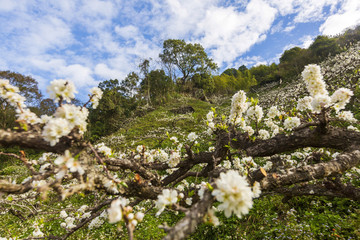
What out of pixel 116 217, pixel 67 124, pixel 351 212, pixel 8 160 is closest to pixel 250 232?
pixel 351 212

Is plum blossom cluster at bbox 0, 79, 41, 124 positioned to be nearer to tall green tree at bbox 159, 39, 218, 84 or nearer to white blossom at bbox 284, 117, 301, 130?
white blossom at bbox 284, 117, 301, 130

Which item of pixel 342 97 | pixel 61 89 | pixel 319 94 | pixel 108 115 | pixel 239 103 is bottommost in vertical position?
pixel 342 97

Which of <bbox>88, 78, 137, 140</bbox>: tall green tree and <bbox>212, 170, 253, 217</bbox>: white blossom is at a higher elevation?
<bbox>88, 78, 137, 140</bbox>: tall green tree

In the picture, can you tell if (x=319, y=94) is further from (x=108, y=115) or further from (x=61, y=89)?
(x=108, y=115)

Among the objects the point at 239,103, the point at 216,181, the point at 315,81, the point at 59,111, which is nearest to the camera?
the point at 216,181

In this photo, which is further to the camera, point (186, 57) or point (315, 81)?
point (186, 57)

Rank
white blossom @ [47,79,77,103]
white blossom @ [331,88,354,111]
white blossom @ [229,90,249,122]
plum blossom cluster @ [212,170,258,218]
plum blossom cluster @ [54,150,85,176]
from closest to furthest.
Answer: plum blossom cluster @ [212,170,258,218]
plum blossom cluster @ [54,150,85,176]
white blossom @ [47,79,77,103]
white blossom @ [331,88,354,111]
white blossom @ [229,90,249,122]

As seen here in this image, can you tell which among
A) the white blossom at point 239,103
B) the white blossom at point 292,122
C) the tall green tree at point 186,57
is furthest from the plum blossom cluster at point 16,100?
the tall green tree at point 186,57

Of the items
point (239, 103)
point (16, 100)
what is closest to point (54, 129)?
point (16, 100)

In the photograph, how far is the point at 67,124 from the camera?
1374 millimetres

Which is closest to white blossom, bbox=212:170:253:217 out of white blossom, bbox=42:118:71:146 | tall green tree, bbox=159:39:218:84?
white blossom, bbox=42:118:71:146

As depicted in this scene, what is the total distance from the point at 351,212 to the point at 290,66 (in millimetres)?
23680

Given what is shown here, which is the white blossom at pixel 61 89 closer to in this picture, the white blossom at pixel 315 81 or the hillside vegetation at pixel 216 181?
the hillside vegetation at pixel 216 181

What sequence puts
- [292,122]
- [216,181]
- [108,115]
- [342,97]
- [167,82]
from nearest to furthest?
[216,181] < [342,97] < [292,122] < [108,115] < [167,82]
